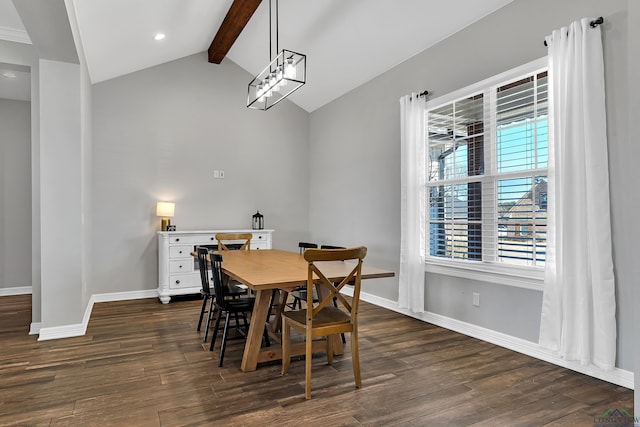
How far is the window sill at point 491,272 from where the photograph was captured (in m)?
3.14

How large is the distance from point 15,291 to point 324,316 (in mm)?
5474

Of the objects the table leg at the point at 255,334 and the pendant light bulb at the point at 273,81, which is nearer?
the table leg at the point at 255,334

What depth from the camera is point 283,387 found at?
102 inches

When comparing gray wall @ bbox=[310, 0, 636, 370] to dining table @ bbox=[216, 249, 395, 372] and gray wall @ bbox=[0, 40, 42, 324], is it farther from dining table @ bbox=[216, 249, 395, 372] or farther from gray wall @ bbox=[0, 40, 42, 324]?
gray wall @ bbox=[0, 40, 42, 324]

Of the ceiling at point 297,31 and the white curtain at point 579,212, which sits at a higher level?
the ceiling at point 297,31

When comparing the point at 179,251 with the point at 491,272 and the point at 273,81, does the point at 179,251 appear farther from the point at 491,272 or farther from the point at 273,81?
the point at 491,272

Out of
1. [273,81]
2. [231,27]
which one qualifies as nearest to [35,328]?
[273,81]

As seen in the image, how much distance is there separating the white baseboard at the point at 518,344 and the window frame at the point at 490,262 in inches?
18.0

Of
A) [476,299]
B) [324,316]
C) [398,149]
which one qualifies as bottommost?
[476,299]

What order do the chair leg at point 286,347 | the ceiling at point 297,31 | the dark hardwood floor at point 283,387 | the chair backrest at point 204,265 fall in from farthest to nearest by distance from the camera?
the ceiling at point 297,31 → the chair backrest at point 204,265 → the chair leg at point 286,347 → the dark hardwood floor at point 283,387

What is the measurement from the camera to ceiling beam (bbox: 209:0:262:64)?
4297 mm

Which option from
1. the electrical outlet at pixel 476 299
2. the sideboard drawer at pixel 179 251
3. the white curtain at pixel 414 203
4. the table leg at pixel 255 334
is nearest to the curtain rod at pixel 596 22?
the white curtain at pixel 414 203

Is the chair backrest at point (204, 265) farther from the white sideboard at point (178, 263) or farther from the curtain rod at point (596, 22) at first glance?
the curtain rod at point (596, 22)

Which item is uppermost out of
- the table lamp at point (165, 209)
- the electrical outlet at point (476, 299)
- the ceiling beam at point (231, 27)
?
the ceiling beam at point (231, 27)
